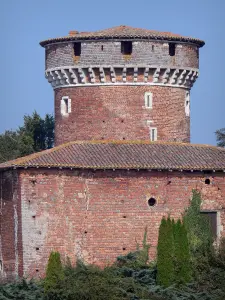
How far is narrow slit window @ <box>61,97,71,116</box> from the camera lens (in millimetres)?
60406

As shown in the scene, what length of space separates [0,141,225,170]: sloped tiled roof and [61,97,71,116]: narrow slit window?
2925mm

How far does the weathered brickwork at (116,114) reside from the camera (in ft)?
195

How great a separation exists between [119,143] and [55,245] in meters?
5.29

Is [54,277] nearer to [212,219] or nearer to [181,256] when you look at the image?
[181,256]

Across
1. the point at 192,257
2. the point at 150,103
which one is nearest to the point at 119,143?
the point at 150,103

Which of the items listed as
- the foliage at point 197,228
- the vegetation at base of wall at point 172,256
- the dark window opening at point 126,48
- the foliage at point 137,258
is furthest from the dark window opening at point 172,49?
the vegetation at base of wall at point 172,256

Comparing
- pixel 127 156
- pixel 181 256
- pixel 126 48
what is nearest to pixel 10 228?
pixel 127 156

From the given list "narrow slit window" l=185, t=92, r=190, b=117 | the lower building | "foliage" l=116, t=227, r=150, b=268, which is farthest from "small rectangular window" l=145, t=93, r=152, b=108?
"foliage" l=116, t=227, r=150, b=268

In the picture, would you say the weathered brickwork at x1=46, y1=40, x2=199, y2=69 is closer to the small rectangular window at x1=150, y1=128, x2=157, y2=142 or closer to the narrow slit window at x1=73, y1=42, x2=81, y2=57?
the narrow slit window at x1=73, y1=42, x2=81, y2=57

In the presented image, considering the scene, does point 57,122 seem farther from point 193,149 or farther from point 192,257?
point 192,257

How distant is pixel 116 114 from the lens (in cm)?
5956

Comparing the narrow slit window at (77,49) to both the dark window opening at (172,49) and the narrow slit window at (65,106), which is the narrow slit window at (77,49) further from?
the dark window opening at (172,49)

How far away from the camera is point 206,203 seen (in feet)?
187

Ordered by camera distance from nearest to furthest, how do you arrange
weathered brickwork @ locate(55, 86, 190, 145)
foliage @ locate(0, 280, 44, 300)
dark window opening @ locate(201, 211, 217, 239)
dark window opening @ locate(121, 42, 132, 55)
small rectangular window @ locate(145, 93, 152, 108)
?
foliage @ locate(0, 280, 44, 300) < dark window opening @ locate(201, 211, 217, 239) < dark window opening @ locate(121, 42, 132, 55) < weathered brickwork @ locate(55, 86, 190, 145) < small rectangular window @ locate(145, 93, 152, 108)
